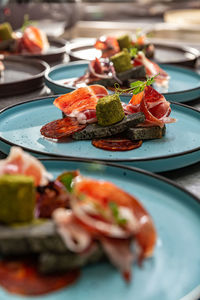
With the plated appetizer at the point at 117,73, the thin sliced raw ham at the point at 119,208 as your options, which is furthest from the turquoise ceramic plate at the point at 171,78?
the thin sliced raw ham at the point at 119,208

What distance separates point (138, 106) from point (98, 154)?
34 centimetres

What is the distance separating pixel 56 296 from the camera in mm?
809

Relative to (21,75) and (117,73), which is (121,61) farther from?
(21,75)

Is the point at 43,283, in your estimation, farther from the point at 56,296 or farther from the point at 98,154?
the point at 98,154

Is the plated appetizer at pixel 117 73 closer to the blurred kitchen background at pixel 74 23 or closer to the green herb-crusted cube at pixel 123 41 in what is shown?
the green herb-crusted cube at pixel 123 41

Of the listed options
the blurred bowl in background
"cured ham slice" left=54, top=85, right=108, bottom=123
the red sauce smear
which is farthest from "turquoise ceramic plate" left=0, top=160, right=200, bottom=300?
the blurred bowl in background

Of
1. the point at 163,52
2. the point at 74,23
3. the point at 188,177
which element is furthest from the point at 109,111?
the point at 74,23

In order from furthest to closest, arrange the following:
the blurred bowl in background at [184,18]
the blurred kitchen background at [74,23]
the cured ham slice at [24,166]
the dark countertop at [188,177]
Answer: the blurred bowl in background at [184,18] → the blurred kitchen background at [74,23] → the dark countertop at [188,177] → the cured ham slice at [24,166]

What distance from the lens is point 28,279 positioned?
0.83 meters

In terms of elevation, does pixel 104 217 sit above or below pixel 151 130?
above

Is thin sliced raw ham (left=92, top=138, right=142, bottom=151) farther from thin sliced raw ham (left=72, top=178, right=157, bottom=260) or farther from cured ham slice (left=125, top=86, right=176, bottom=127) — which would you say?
thin sliced raw ham (left=72, top=178, right=157, bottom=260)

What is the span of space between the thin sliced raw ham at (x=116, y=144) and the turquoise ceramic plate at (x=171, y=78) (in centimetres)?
59

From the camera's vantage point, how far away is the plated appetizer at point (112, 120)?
1.53 meters

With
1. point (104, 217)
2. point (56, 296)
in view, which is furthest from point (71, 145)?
point (56, 296)
